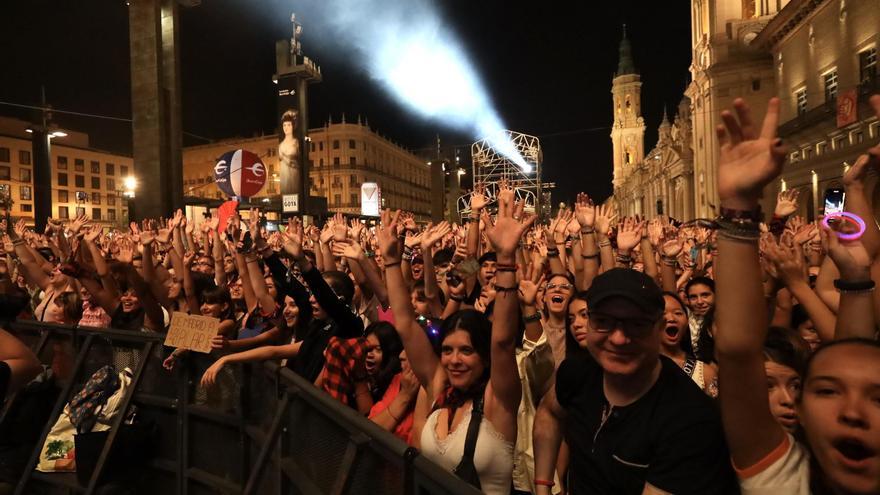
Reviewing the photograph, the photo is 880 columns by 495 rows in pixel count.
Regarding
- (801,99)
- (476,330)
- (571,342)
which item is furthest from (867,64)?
(476,330)

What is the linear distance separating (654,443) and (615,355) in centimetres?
32

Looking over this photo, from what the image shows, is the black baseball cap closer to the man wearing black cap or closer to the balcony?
the man wearing black cap

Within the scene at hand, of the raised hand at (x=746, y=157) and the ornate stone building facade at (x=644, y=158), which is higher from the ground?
the ornate stone building facade at (x=644, y=158)

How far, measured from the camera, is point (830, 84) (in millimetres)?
34344

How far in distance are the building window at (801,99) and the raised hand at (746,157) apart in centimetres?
4382

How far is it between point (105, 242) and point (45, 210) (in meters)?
12.3

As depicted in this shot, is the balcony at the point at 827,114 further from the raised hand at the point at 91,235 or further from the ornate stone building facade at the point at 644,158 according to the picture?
the raised hand at the point at 91,235

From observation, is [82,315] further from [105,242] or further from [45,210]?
[45,210]

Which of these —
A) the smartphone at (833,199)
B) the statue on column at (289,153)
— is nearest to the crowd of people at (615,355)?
the smartphone at (833,199)

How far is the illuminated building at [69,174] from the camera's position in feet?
245

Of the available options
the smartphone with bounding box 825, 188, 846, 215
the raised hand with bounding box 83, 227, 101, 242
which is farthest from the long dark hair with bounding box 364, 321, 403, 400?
the raised hand with bounding box 83, 227, 101, 242

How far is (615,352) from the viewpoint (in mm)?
1988

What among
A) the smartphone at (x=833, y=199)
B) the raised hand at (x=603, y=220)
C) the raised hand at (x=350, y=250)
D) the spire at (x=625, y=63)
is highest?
the spire at (x=625, y=63)

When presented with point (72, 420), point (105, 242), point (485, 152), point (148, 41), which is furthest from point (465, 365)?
point (485, 152)
